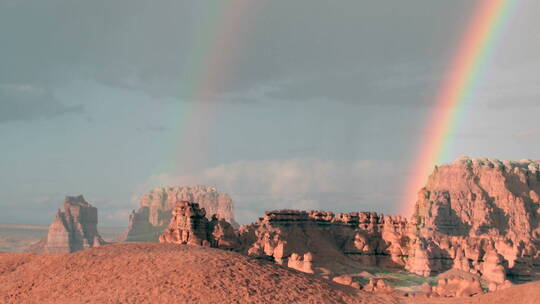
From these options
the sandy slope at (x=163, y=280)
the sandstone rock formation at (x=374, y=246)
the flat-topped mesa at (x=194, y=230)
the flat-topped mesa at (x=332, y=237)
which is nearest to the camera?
the sandy slope at (x=163, y=280)

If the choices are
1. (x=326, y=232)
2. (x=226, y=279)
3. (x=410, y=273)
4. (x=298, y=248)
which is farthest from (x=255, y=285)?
(x=326, y=232)

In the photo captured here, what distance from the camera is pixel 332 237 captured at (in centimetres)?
13162

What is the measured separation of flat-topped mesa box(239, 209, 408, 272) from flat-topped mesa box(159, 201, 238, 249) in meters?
4.92

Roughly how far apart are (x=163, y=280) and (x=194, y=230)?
58.4 meters

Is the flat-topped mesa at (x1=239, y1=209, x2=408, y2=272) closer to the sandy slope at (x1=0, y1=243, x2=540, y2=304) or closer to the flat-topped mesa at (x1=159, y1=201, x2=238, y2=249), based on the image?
the flat-topped mesa at (x1=159, y1=201, x2=238, y2=249)

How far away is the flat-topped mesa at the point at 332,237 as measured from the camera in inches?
4395

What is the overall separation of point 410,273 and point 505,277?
16620 mm

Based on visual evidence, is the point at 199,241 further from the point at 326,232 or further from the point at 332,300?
the point at 332,300

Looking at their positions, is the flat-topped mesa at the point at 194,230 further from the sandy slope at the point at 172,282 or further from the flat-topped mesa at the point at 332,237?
the sandy slope at the point at 172,282

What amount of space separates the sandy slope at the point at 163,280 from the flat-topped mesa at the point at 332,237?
192ft

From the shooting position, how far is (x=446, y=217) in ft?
654

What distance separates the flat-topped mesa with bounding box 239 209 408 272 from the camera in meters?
112

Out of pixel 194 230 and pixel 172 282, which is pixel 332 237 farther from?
pixel 172 282

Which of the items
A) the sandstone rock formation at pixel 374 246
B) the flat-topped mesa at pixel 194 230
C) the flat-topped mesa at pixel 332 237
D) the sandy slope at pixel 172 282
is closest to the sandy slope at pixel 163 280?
the sandy slope at pixel 172 282
